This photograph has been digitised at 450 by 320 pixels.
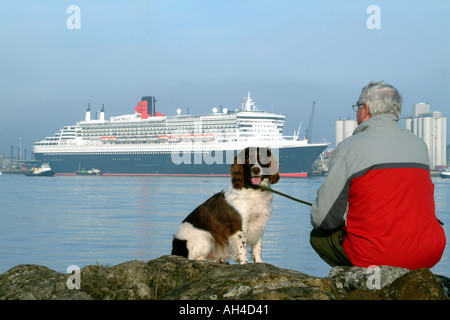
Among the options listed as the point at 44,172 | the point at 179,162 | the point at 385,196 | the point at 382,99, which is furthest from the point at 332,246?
the point at 44,172

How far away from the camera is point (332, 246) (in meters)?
2.55

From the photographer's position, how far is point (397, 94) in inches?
95.3

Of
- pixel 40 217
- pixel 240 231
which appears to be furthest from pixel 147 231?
pixel 240 231

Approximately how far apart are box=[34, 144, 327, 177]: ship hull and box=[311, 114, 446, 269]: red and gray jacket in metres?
44.9

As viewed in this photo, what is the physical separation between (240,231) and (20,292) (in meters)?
1.26

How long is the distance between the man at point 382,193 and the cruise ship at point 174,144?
44257 millimetres

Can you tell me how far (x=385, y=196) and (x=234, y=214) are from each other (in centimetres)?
121

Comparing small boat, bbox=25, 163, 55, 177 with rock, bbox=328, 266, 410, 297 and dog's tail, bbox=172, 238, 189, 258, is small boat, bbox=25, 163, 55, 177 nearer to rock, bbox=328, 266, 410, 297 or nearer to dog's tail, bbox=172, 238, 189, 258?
dog's tail, bbox=172, 238, 189, 258

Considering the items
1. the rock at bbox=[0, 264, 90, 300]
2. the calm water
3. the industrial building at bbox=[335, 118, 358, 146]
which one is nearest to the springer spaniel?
the rock at bbox=[0, 264, 90, 300]

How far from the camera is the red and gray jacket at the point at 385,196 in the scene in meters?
2.28

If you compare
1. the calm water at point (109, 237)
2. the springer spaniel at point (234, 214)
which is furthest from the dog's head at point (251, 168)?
the calm water at point (109, 237)

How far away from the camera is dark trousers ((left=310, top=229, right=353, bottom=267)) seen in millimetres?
2498

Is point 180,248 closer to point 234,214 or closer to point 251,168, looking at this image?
point 234,214
